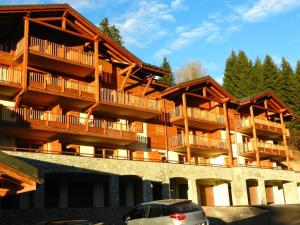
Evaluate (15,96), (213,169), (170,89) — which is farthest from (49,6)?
(213,169)

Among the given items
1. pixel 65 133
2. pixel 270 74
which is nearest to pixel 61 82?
pixel 65 133

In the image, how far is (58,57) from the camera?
28.3 metres

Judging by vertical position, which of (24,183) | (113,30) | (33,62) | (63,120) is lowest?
(24,183)

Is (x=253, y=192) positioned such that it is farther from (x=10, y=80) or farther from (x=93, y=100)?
(x=10, y=80)

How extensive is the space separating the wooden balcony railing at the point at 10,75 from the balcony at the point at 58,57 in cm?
167

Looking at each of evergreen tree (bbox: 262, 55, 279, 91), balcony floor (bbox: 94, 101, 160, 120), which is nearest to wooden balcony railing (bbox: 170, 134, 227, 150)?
balcony floor (bbox: 94, 101, 160, 120)

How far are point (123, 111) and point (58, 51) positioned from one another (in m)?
6.88

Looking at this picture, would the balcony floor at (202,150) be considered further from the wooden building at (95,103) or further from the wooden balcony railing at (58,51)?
the wooden balcony railing at (58,51)

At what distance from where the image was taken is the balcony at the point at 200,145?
36000 mm

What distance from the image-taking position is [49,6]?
28.5 m

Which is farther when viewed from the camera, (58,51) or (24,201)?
(58,51)

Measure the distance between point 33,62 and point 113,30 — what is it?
40.4 m

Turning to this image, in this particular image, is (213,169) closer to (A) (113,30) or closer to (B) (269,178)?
(B) (269,178)

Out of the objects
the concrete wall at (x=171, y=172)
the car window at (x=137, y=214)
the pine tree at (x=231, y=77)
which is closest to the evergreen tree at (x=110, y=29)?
the pine tree at (x=231, y=77)
